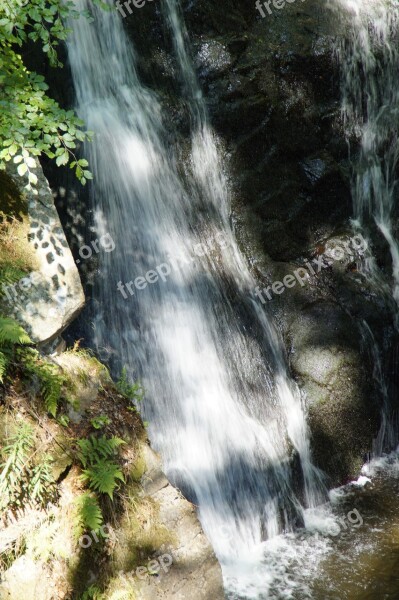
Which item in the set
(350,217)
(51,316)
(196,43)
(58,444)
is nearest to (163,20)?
(196,43)

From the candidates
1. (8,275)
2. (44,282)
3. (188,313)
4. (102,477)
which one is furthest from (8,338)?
(188,313)

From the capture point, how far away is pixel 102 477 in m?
4.04

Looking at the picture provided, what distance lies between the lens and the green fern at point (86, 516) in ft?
12.6

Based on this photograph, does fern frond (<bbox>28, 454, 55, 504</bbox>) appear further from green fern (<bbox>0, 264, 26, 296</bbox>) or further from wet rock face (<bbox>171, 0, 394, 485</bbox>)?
wet rock face (<bbox>171, 0, 394, 485</bbox>)

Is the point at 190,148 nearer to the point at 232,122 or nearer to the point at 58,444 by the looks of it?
the point at 232,122

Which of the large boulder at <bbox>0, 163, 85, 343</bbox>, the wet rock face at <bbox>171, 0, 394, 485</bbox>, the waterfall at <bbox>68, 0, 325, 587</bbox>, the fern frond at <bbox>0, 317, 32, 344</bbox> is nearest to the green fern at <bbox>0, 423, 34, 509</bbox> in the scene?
the fern frond at <bbox>0, 317, 32, 344</bbox>

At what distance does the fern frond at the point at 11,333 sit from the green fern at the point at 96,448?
842 millimetres

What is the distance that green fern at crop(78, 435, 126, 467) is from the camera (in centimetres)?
412

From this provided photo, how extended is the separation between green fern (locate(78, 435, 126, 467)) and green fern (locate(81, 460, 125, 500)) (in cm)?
6

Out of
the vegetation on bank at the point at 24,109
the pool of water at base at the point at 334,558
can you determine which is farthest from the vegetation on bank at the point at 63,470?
the pool of water at base at the point at 334,558

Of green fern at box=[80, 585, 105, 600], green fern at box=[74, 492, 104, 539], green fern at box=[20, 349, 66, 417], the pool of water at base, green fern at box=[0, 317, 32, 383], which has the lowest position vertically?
the pool of water at base

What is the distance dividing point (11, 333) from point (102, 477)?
119cm

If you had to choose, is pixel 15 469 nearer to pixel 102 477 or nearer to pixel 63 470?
pixel 63 470

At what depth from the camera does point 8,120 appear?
3928 mm
